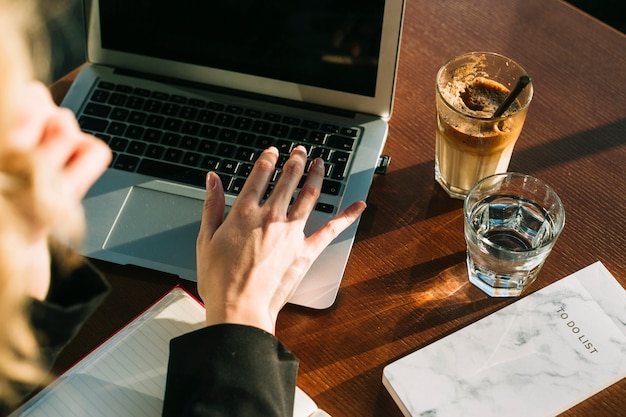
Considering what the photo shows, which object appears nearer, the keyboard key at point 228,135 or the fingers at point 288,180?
the fingers at point 288,180

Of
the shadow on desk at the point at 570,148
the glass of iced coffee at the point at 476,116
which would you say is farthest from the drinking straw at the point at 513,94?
the shadow on desk at the point at 570,148

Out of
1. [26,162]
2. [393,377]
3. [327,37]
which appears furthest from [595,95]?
[26,162]

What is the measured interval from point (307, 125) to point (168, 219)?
0.21 metres

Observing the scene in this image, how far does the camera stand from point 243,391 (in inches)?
24.8

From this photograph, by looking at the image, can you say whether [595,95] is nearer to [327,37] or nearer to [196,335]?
[327,37]

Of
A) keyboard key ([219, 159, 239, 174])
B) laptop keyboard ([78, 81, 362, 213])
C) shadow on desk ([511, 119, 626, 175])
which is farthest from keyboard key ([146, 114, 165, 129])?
shadow on desk ([511, 119, 626, 175])

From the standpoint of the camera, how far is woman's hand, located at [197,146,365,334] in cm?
69

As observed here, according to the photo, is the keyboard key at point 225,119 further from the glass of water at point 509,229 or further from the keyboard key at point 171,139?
the glass of water at point 509,229

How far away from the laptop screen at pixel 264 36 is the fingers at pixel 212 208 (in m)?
0.18

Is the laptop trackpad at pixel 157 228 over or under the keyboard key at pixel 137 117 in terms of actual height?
under

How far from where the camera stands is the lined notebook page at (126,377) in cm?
67

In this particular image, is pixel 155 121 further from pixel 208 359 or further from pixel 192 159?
pixel 208 359

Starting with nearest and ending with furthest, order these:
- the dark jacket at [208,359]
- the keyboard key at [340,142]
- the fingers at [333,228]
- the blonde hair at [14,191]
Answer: the blonde hair at [14,191] < the dark jacket at [208,359] < the fingers at [333,228] < the keyboard key at [340,142]

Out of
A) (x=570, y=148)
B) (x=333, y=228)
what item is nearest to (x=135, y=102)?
(x=333, y=228)
